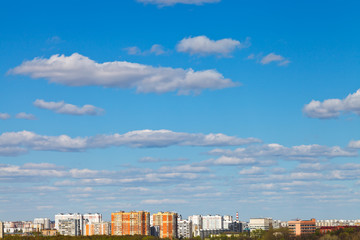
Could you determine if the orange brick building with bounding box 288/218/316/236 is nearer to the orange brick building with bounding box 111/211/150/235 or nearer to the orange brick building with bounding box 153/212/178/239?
the orange brick building with bounding box 153/212/178/239

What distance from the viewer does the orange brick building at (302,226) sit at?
18888 cm

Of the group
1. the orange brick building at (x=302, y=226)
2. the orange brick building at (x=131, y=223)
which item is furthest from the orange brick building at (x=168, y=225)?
the orange brick building at (x=302, y=226)

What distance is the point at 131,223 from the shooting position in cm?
19125

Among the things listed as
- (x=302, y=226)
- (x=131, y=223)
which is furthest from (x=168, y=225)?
(x=302, y=226)

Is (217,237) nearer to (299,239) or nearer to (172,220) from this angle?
(172,220)

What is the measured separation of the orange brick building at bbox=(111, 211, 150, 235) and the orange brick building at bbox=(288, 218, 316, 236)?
4157 centimetres

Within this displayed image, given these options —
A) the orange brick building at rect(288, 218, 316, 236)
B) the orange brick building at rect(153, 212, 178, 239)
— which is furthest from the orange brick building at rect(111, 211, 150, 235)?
the orange brick building at rect(288, 218, 316, 236)

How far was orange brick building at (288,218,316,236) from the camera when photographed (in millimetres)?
188875

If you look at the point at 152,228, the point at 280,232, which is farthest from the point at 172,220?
the point at 280,232

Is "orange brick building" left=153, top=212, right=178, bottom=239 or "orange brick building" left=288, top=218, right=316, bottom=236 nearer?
"orange brick building" left=153, top=212, right=178, bottom=239

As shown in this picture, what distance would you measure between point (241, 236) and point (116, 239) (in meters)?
43.4

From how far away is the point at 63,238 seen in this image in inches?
5994

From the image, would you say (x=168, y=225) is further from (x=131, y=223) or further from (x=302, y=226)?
(x=302, y=226)

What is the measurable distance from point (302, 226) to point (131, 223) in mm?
49252
